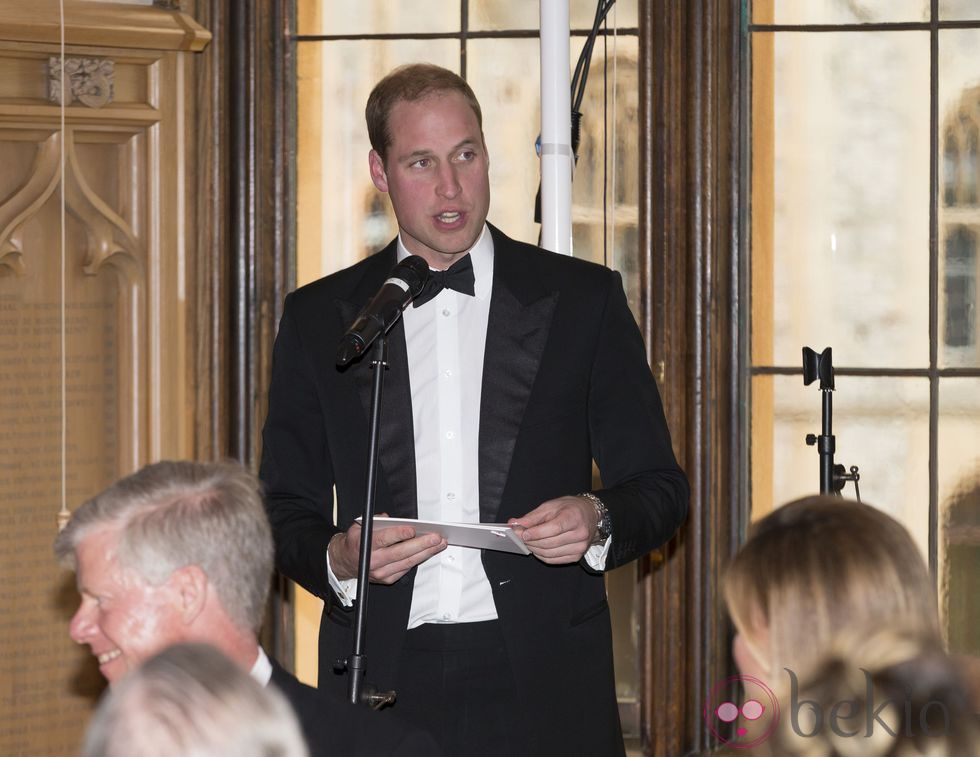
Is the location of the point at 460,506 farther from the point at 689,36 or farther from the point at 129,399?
the point at 689,36

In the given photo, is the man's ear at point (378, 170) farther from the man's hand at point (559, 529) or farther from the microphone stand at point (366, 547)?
the man's hand at point (559, 529)

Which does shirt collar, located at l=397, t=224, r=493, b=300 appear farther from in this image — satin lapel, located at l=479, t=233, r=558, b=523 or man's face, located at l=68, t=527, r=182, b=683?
man's face, located at l=68, t=527, r=182, b=683

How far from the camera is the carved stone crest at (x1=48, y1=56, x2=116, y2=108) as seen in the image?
3861mm

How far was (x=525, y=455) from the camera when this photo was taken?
99.1 inches

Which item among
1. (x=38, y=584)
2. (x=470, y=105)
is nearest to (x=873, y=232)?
(x=470, y=105)

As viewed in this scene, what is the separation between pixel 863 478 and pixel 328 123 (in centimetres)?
202

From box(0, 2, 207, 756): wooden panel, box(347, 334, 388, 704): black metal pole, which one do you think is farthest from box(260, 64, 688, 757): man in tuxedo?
box(0, 2, 207, 756): wooden panel

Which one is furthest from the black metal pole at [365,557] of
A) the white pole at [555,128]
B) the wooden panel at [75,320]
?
the wooden panel at [75,320]

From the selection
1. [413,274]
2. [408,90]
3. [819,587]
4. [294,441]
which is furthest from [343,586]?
[819,587]

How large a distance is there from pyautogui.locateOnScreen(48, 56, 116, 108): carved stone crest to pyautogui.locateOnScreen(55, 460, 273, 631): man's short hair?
Answer: 2.39 meters

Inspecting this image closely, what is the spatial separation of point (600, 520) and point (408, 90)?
90 cm

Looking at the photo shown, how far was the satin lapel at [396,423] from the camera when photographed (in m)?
2.52

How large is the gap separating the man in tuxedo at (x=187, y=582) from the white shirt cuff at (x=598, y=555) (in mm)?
736

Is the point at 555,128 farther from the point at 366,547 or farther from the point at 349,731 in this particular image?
the point at 349,731
